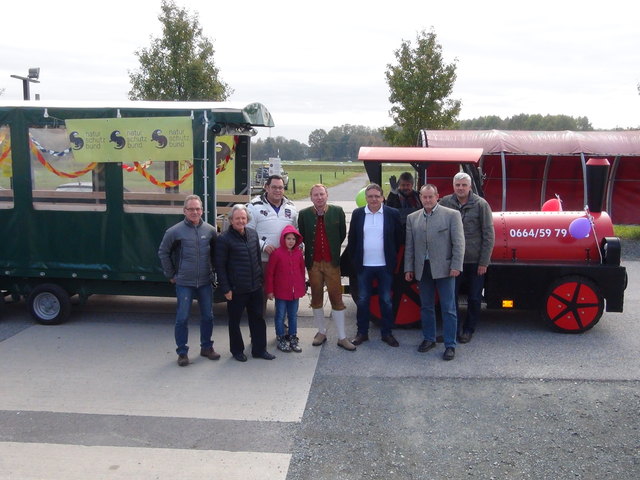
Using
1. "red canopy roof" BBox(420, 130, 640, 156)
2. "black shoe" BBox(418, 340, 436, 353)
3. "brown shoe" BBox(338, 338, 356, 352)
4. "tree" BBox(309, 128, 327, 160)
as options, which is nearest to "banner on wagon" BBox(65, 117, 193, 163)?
"brown shoe" BBox(338, 338, 356, 352)

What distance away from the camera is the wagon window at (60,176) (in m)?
7.67

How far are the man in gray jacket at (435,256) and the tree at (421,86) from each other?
14.4 metres

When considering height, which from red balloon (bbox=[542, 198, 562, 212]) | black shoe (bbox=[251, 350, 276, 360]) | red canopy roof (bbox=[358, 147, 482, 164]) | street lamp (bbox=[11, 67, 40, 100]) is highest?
street lamp (bbox=[11, 67, 40, 100])

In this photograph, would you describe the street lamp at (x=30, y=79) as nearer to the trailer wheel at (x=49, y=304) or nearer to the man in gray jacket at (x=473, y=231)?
the trailer wheel at (x=49, y=304)

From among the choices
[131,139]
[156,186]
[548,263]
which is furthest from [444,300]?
[131,139]

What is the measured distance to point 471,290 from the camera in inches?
272

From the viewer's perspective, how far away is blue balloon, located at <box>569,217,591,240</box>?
7.12 metres

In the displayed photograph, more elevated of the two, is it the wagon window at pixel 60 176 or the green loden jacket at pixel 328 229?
the wagon window at pixel 60 176

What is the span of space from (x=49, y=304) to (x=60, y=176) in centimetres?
156

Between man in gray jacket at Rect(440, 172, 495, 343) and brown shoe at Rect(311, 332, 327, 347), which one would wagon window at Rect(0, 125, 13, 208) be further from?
man in gray jacket at Rect(440, 172, 495, 343)

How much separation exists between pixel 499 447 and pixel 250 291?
9.15 ft

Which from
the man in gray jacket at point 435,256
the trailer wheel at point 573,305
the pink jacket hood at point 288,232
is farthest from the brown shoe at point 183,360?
the trailer wheel at point 573,305

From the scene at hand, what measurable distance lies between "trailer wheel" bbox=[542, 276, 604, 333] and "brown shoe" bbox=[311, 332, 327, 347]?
247cm

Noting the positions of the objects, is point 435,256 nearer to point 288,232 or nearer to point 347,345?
point 347,345
